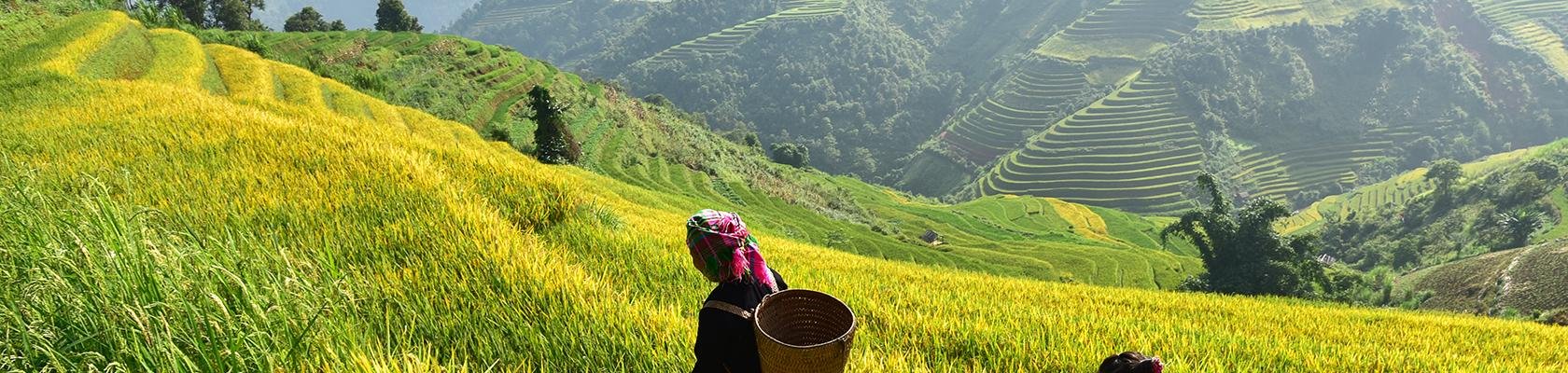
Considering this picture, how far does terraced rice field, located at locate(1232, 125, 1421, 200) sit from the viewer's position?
158875 millimetres

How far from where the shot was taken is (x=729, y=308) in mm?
2658

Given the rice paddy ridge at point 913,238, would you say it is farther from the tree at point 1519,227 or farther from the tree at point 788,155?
the tree at point 1519,227

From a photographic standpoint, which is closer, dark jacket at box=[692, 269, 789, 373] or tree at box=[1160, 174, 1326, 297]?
dark jacket at box=[692, 269, 789, 373]

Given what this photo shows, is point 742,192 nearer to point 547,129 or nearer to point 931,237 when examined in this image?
point 547,129

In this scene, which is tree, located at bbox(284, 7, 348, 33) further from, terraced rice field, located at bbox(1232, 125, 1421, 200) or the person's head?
terraced rice field, located at bbox(1232, 125, 1421, 200)

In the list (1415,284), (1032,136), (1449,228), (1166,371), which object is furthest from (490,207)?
(1032,136)

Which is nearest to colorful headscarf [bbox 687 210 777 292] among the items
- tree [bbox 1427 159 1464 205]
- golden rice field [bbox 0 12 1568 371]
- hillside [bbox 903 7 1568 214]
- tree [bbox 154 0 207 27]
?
golden rice field [bbox 0 12 1568 371]

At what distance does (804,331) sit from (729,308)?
0.33 m

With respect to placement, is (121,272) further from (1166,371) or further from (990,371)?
(1166,371)

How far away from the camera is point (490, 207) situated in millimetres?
6504

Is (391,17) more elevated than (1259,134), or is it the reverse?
(391,17)

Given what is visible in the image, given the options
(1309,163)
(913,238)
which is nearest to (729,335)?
(913,238)

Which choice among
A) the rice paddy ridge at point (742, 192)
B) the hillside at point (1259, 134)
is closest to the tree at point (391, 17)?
the rice paddy ridge at point (742, 192)

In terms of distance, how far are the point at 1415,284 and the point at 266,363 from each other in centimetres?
5254
